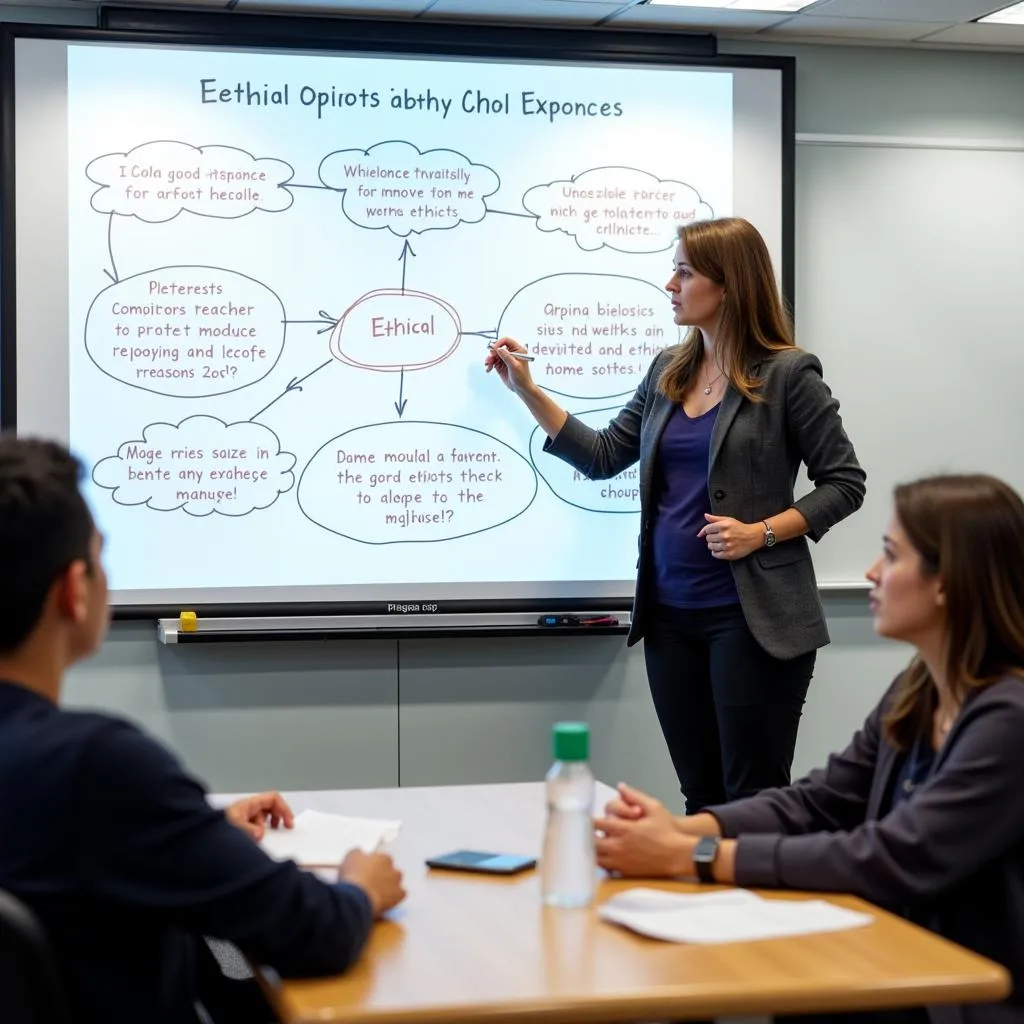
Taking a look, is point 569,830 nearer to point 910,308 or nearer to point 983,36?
point 910,308

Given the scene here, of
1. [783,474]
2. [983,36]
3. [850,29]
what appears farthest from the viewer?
[983,36]

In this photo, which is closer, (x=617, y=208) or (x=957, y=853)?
(x=957, y=853)

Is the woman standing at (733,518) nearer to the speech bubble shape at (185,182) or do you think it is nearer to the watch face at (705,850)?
the speech bubble shape at (185,182)

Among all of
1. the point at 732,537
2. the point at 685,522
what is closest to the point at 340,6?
the point at 685,522

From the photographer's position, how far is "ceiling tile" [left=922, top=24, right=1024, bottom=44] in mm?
4105

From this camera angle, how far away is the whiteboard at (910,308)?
421cm

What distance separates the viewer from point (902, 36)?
164 inches

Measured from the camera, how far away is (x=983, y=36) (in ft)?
13.8

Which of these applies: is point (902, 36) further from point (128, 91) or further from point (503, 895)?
point (503, 895)

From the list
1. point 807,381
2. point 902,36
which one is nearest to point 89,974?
point 807,381

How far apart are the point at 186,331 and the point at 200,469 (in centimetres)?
36

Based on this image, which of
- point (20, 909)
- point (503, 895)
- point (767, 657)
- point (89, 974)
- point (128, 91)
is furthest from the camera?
point (128, 91)

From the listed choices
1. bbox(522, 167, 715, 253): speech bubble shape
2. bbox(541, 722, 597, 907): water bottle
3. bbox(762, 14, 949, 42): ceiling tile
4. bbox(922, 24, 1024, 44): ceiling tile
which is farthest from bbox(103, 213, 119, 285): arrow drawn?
bbox(541, 722, 597, 907): water bottle

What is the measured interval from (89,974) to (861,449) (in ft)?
11.0
